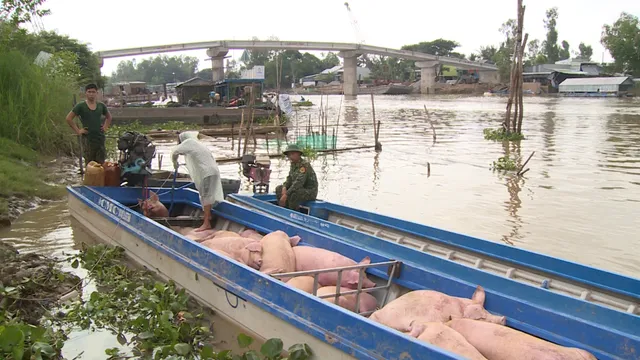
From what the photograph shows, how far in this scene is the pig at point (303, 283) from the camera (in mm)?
4594

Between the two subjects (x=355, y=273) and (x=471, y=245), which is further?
(x=471, y=245)

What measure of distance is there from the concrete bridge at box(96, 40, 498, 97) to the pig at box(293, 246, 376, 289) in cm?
6205

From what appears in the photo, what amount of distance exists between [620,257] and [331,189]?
19.3ft

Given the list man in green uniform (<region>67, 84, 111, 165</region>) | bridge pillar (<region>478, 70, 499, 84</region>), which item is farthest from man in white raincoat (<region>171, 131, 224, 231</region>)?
bridge pillar (<region>478, 70, 499, 84</region>)

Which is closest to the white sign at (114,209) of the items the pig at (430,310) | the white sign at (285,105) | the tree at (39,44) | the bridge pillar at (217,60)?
the pig at (430,310)

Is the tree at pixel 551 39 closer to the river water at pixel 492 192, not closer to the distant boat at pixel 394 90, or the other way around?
the distant boat at pixel 394 90

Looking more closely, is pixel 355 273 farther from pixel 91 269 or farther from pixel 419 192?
pixel 419 192

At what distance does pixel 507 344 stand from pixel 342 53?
269ft

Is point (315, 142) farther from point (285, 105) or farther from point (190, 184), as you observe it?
point (285, 105)

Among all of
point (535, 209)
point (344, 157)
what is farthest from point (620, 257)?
point (344, 157)

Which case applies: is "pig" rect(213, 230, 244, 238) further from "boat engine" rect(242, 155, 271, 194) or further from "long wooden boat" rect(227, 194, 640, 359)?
"boat engine" rect(242, 155, 271, 194)

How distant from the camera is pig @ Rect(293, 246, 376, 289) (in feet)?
15.3

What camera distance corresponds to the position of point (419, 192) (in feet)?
37.6

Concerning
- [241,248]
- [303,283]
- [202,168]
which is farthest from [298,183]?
[303,283]
